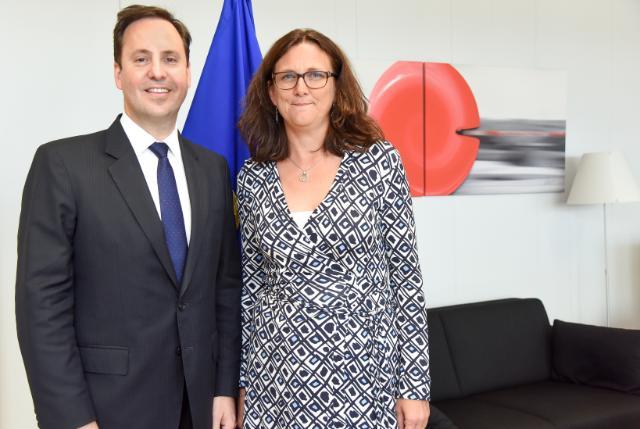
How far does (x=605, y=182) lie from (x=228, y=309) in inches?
113

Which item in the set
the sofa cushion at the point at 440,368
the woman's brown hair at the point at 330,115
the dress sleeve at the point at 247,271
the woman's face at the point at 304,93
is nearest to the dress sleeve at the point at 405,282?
the woman's brown hair at the point at 330,115

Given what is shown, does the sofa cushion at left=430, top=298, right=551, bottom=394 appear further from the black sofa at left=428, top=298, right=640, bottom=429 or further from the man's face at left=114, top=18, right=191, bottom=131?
the man's face at left=114, top=18, right=191, bottom=131

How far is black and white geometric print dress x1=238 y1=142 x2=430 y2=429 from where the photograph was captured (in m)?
1.74

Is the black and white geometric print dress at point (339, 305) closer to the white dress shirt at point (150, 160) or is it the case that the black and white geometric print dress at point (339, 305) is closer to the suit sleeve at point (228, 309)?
the suit sleeve at point (228, 309)

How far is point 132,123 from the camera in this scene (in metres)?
1.76

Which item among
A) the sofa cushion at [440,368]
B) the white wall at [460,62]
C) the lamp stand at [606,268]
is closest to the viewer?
the white wall at [460,62]

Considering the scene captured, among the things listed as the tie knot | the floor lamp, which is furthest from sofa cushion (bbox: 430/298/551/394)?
the tie knot

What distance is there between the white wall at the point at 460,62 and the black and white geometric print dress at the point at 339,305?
57.7 inches

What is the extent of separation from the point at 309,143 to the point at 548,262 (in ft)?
9.58

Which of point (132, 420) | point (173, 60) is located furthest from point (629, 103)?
point (132, 420)

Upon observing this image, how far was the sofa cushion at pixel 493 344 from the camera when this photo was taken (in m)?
3.55

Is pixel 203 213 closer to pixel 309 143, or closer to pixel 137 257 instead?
pixel 137 257

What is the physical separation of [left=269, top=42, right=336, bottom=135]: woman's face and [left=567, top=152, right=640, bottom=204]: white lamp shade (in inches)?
105

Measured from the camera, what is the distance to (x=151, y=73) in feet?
5.63
